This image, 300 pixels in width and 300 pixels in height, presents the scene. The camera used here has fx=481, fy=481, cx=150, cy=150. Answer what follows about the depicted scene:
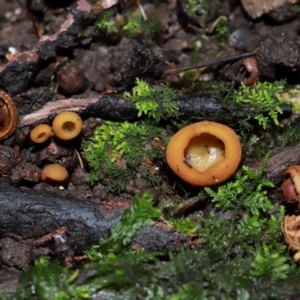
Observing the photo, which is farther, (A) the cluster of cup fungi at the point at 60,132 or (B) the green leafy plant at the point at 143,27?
(B) the green leafy plant at the point at 143,27

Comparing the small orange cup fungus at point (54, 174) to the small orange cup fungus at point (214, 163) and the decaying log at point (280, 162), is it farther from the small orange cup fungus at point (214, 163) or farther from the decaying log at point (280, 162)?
the decaying log at point (280, 162)

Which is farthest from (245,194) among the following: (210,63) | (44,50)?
(44,50)

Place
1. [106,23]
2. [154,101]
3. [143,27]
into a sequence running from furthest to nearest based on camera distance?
[143,27], [106,23], [154,101]

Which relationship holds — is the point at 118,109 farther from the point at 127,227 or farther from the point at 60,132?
the point at 127,227

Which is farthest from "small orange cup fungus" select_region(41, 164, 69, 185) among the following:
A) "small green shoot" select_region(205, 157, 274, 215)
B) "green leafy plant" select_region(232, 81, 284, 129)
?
"green leafy plant" select_region(232, 81, 284, 129)

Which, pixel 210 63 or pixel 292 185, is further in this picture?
pixel 210 63

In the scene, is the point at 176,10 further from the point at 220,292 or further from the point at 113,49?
the point at 220,292

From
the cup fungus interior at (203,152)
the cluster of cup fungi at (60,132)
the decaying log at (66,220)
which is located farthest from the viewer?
the cup fungus interior at (203,152)

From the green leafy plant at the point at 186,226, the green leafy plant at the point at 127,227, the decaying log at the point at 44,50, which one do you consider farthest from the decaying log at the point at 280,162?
the decaying log at the point at 44,50

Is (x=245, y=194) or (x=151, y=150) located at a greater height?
(x=151, y=150)
